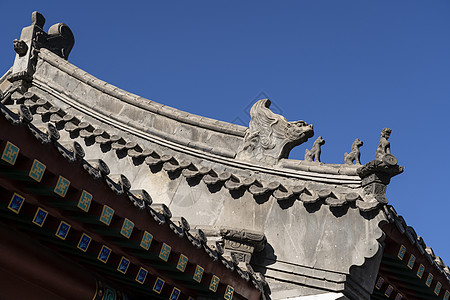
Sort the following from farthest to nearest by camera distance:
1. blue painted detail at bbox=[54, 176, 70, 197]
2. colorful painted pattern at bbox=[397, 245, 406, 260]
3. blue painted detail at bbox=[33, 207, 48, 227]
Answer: colorful painted pattern at bbox=[397, 245, 406, 260] < blue painted detail at bbox=[33, 207, 48, 227] < blue painted detail at bbox=[54, 176, 70, 197]

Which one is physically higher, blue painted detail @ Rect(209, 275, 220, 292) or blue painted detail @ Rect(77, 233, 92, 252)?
blue painted detail @ Rect(209, 275, 220, 292)

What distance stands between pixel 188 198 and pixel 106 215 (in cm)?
410

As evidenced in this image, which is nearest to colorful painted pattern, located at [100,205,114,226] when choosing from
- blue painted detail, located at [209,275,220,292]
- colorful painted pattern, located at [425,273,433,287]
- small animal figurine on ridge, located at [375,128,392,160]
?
blue painted detail, located at [209,275,220,292]

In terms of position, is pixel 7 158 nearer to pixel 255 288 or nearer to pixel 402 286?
pixel 255 288

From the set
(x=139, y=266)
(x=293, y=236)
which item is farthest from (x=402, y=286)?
(x=139, y=266)

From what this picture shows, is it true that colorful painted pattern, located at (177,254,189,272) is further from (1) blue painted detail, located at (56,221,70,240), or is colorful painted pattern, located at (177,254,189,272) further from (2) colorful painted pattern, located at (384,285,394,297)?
(2) colorful painted pattern, located at (384,285,394,297)

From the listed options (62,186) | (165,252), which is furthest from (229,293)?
(62,186)

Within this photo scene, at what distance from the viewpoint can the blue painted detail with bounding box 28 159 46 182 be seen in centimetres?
648

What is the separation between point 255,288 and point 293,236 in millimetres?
1169

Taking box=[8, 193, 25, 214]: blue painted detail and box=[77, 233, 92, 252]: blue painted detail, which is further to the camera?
box=[77, 233, 92, 252]: blue painted detail

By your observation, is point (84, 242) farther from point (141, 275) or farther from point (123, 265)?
point (141, 275)

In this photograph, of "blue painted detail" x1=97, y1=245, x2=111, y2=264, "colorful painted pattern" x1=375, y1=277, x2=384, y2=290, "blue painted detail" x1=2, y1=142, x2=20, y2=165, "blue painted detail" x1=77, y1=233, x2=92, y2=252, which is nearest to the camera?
"blue painted detail" x1=2, y1=142, x2=20, y2=165

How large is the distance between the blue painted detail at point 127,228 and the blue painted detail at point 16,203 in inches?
45.6

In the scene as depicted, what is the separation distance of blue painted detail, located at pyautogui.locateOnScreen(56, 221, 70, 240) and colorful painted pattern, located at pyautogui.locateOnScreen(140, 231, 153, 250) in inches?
32.4
